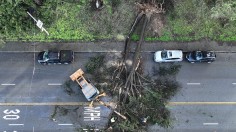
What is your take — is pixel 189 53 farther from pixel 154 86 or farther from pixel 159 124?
pixel 159 124

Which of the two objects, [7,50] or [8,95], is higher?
[7,50]

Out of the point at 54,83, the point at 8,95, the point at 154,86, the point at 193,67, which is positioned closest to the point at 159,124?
the point at 154,86

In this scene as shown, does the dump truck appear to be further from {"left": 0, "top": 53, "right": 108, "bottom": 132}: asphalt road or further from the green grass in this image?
the green grass

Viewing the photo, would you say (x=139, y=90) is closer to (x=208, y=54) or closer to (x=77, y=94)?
(x=77, y=94)

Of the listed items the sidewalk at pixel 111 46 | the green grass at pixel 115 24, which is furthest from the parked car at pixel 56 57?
the green grass at pixel 115 24

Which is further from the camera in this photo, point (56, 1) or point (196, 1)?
point (196, 1)

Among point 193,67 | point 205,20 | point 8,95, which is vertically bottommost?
point 8,95

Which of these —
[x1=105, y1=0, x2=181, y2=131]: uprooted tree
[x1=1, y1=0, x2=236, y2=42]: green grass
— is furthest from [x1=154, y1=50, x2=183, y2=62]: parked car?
[x1=105, y1=0, x2=181, y2=131]: uprooted tree
